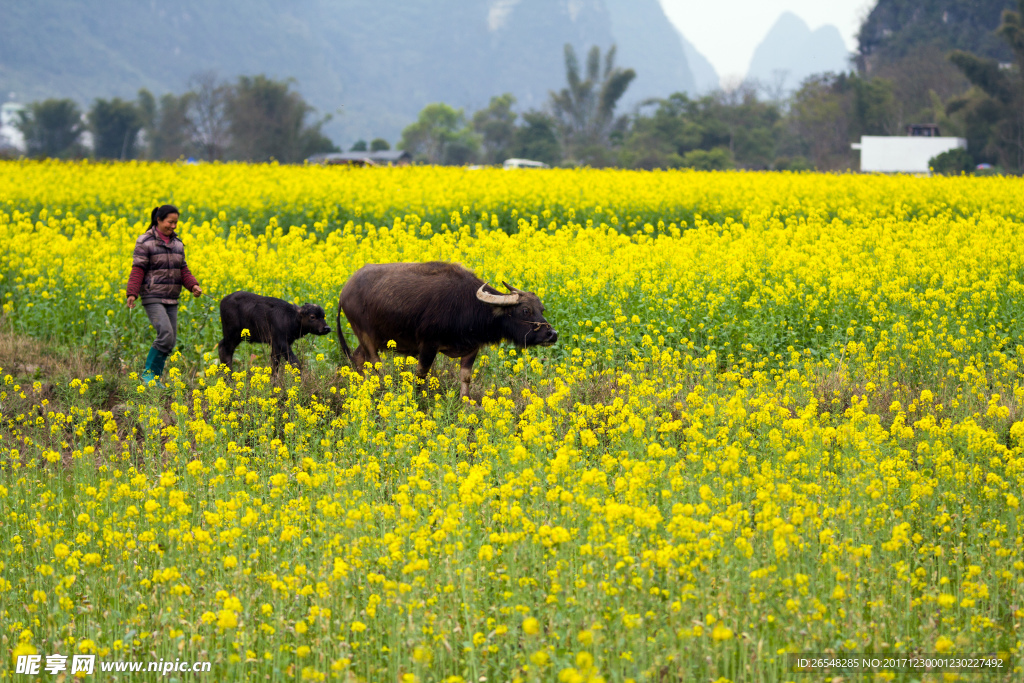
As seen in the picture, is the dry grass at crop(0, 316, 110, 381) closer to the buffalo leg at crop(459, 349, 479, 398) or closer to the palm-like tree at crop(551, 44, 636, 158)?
the buffalo leg at crop(459, 349, 479, 398)

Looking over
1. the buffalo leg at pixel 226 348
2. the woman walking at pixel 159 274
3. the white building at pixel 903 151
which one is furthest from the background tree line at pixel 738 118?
the woman walking at pixel 159 274

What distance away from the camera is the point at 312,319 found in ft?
29.0

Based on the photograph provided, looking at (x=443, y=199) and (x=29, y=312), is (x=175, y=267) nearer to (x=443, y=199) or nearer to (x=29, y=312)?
(x=29, y=312)

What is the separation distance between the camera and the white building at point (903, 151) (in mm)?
51406

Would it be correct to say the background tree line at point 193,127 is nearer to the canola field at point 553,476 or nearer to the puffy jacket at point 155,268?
the canola field at point 553,476

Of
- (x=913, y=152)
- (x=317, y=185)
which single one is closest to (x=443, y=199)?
(x=317, y=185)

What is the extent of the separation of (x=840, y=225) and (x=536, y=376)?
752 cm

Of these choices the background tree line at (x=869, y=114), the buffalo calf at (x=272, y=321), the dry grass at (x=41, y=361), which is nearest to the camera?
the buffalo calf at (x=272, y=321)

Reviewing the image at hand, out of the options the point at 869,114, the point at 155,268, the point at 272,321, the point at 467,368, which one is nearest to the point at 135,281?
the point at 155,268

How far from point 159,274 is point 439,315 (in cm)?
265

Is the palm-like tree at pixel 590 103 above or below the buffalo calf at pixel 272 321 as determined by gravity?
above

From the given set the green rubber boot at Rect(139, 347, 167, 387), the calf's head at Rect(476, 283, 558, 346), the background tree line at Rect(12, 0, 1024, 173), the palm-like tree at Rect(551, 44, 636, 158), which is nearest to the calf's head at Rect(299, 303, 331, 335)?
the green rubber boot at Rect(139, 347, 167, 387)

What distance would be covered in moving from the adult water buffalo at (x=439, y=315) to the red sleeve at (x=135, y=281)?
74.8 inches

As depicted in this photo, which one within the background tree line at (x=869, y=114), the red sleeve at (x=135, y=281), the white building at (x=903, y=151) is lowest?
the red sleeve at (x=135, y=281)
